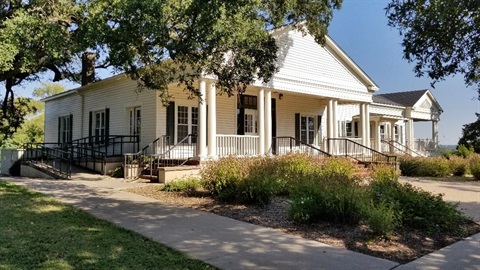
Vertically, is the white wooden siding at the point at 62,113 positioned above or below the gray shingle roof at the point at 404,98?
below

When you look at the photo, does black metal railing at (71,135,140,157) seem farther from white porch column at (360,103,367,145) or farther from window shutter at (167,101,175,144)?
white porch column at (360,103,367,145)

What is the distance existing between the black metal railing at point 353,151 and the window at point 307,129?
2.06m

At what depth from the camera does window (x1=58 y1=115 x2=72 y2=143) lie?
2240 cm

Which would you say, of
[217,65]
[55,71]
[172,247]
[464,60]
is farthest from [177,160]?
[55,71]

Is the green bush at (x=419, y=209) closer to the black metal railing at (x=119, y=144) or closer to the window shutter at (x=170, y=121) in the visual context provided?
the window shutter at (x=170, y=121)

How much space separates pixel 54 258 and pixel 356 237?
448 cm

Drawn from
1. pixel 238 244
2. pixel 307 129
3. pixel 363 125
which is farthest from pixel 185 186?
pixel 363 125

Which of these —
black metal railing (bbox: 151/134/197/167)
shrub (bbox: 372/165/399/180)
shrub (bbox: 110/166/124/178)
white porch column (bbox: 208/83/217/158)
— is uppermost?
white porch column (bbox: 208/83/217/158)

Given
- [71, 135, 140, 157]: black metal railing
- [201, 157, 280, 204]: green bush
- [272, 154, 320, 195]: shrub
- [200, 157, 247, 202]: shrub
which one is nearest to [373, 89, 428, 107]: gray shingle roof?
[272, 154, 320, 195]: shrub

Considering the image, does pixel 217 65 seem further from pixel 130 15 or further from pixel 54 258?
pixel 54 258

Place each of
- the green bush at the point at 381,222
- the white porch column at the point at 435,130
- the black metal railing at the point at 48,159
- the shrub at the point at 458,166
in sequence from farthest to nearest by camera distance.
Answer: the white porch column at the point at 435,130 → the shrub at the point at 458,166 → the black metal railing at the point at 48,159 → the green bush at the point at 381,222

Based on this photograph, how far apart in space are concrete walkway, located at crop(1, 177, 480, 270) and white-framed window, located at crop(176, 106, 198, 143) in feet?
25.8

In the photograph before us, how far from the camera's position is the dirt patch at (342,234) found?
536 cm

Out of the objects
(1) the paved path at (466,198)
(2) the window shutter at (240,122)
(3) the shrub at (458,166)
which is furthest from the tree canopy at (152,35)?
(3) the shrub at (458,166)
